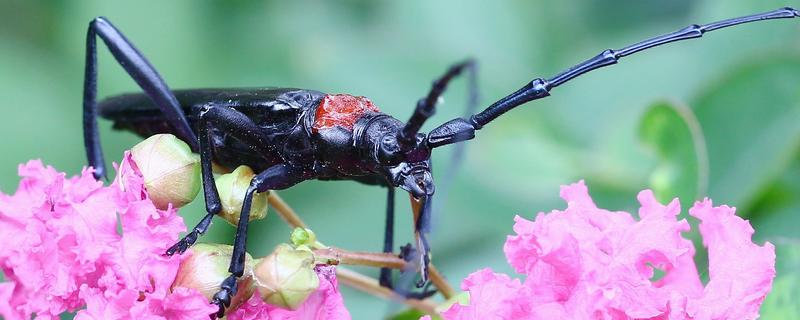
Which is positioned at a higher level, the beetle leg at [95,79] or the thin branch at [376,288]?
the beetle leg at [95,79]

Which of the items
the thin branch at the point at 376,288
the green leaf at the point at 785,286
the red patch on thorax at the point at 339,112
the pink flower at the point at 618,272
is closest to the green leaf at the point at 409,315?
the thin branch at the point at 376,288

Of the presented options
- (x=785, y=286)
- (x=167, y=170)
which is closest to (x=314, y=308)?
(x=167, y=170)

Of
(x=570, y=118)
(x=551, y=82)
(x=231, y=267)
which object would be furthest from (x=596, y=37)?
(x=231, y=267)

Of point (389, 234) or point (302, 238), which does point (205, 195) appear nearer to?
point (302, 238)

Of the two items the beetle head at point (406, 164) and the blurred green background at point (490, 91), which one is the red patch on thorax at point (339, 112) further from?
the blurred green background at point (490, 91)

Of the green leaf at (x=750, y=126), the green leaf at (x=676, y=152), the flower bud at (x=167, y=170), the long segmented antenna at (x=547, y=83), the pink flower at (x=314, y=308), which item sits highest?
the green leaf at (x=750, y=126)

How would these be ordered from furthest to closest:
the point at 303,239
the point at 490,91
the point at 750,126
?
the point at 490,91
the point at 750,126
the point at 303,239

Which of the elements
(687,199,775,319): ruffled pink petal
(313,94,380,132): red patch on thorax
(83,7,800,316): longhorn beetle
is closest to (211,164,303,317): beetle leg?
(83,7,800,316): longhorn beetle
